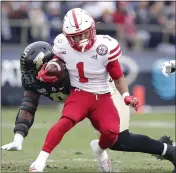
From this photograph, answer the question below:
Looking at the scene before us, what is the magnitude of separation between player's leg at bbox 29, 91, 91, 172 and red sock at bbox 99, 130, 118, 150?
9.9 inches

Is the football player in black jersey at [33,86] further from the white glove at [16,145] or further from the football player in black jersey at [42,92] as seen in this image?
the white glove at [16,145]

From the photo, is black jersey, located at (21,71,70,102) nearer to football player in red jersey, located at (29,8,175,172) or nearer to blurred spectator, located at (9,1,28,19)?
football player in red jersey, located at (29,8,175,172)

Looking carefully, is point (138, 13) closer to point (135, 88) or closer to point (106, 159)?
point (135, 88)

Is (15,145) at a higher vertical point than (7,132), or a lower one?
higher

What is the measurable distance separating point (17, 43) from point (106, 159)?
308 inches

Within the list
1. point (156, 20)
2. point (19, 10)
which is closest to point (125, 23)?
point (156, 20)

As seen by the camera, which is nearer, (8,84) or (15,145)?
(15,145)

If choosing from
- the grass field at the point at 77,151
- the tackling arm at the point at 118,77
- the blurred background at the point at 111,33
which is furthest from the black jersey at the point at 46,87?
the blurred background at the point at 111,33

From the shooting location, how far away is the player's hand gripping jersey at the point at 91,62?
6207 millimetres

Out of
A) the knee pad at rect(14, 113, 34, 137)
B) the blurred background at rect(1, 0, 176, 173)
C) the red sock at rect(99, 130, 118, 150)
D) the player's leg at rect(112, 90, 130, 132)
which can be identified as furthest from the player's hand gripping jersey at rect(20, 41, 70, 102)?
the blurred background at rect(1, 0, 176, 173)

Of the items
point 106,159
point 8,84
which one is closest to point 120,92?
point 106,159

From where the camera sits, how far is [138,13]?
1492cm

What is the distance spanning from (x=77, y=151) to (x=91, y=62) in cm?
243

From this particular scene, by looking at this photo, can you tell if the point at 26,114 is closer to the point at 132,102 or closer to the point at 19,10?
the point at 132,102
